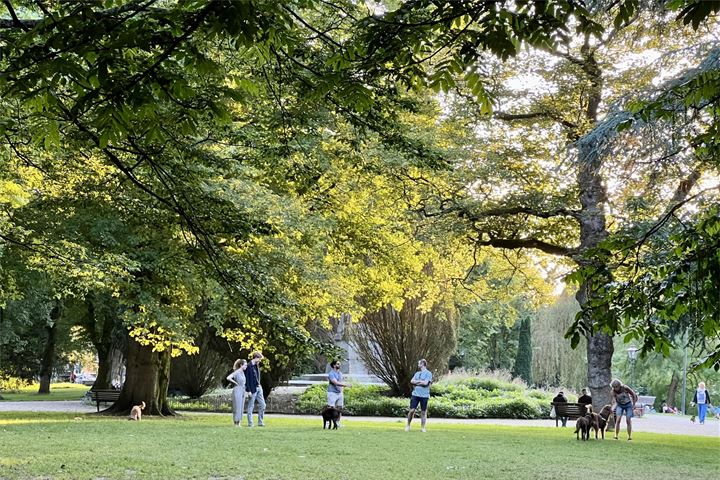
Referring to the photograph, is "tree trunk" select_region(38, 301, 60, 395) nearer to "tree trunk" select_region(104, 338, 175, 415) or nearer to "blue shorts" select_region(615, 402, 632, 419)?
"tree trunk" select_region(104, 338, 175, 415)

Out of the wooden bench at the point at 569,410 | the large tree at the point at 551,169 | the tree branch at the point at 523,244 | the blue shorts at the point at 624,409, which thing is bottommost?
the wooden bench at the point at 569,410

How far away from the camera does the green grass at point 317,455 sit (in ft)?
29.8

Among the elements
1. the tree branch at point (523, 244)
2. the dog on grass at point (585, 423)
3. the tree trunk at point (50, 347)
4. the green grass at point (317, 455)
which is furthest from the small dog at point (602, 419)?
the tree trunk at point (50, 347)

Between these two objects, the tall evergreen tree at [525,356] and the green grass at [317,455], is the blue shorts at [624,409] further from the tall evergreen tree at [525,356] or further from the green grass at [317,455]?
the tall evergreen tree at [525,356]

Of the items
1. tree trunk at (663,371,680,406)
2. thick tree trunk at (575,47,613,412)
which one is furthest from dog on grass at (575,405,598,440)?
tree trunk at (663,371,680,406)

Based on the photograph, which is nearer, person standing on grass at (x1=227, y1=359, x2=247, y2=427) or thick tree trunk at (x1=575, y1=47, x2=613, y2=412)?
person standing on grass at (x1=227, y1=359, x2=247, y2=427)

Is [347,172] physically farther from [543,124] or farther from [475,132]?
[543,124]

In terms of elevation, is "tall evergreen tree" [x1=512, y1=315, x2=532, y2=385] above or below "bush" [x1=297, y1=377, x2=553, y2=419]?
above

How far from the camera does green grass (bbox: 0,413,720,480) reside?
29.8ft

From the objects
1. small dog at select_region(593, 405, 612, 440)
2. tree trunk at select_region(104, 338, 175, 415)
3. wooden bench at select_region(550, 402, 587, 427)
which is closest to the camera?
small dog at select_region(593, 405, 612, 440)

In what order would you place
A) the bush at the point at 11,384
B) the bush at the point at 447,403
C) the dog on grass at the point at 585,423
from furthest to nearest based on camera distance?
the bush at the point at 11,384 < the bush at the point at 447,403 < the dog on grass at the point at 585,423

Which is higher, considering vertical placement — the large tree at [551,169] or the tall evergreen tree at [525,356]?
the large tree at [551,169]

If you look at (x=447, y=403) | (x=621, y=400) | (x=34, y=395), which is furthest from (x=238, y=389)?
(x=34, y=395)

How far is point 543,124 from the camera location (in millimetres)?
19141
